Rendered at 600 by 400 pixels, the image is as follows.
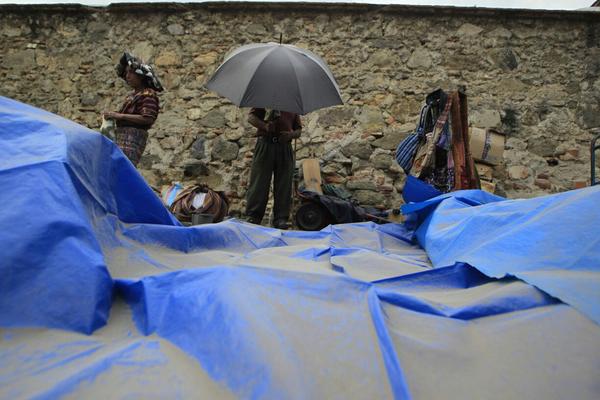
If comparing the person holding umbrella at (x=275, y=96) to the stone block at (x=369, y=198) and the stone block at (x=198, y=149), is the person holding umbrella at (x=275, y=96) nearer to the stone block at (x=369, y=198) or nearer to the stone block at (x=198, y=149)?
the stone block at (x=369, y=198)

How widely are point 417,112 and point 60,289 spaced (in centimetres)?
464

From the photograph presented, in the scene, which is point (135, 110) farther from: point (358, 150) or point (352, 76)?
point (352, 76)

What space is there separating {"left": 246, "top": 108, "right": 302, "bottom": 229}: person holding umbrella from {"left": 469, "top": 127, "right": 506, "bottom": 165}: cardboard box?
191cm

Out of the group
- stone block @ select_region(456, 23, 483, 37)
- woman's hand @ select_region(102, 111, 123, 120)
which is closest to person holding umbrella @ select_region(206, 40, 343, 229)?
woman's hand @ select_region(102, 111, 123, 120)

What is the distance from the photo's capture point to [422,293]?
1.40 m

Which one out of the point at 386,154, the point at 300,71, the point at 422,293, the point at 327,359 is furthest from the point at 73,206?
the point at 386,154

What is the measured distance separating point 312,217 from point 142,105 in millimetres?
1773

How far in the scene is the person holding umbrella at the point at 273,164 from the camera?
396cm

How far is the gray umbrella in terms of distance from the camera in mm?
3602

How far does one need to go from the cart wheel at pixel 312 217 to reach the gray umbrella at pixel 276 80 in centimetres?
97

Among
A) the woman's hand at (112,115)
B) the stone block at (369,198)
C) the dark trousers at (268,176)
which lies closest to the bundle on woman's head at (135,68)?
the woman's hand at (112,115)

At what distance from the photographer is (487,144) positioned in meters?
4.68

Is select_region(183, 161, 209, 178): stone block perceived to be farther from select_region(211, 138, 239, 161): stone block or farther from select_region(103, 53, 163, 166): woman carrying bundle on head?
select_region(103, 53, 163, 166): woman carrying bundle on head

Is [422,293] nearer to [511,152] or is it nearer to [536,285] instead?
[536,285]
